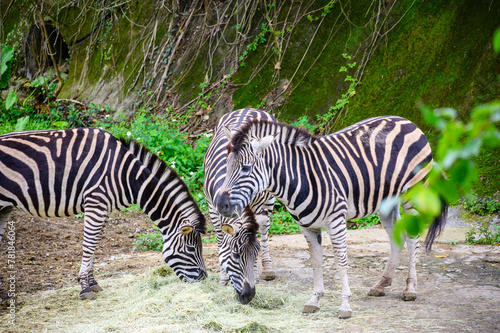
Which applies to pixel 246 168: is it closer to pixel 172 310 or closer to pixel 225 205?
pixel 225 205

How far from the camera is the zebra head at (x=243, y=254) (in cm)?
441

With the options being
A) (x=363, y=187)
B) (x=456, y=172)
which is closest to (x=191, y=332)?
(x=363, y=187)

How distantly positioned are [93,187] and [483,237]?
5.36 meters

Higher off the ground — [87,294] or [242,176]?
[242,176]

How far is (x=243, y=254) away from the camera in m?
4.45

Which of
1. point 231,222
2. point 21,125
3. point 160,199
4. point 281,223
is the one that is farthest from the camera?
point 21,125

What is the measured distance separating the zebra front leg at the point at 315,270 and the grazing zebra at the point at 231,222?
1.81 feet

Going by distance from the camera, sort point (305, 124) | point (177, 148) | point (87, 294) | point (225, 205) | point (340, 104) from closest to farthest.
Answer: point (225, 205) < point (87, 294) < point (305, 124) < point (340, 104) < point (177, 148)

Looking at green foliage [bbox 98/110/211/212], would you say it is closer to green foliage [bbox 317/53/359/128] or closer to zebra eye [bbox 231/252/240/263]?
green foliage [bbox 317/53/359/128]

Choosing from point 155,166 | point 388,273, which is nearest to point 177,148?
point 155,166

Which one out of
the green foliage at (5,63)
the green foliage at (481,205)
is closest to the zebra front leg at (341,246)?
the green foliage at (481,205)

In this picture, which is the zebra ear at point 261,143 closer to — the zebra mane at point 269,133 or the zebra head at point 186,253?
the zebra mane at point 269,133

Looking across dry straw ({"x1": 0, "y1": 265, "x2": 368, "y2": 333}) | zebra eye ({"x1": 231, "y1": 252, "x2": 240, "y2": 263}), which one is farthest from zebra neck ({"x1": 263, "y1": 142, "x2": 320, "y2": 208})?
dry straw ({"x1": 0, "y1": 265, "x2": 368, "y2": 333})

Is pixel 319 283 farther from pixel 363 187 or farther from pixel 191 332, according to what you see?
pixel 191 332
